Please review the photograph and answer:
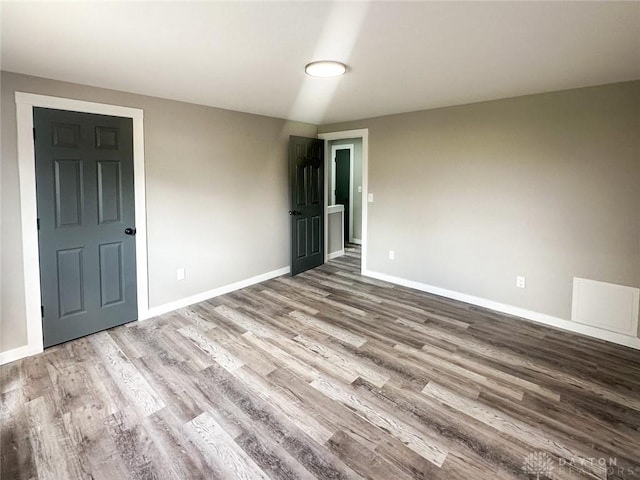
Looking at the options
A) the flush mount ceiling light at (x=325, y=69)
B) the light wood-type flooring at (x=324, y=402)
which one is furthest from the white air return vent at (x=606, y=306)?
the flush mount ceiling light at (x=325, y=69)

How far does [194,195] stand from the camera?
3.80 m

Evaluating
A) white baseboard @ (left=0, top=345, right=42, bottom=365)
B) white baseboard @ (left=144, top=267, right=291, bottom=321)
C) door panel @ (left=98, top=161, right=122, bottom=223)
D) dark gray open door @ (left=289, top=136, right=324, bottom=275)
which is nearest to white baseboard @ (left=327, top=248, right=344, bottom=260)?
dark gray open door @ (left=289, top=136, right=324, bottom=275)

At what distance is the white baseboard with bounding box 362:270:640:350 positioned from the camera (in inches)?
119

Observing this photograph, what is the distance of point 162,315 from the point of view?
3594 mm

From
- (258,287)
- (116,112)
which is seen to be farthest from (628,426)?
(116,112)

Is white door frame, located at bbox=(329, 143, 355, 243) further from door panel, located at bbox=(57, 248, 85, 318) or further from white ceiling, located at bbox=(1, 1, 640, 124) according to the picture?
door panel, located at bbox=(57, 248, 85, 318)

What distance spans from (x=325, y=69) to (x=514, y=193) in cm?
234

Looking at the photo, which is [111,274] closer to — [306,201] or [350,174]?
[306,201]

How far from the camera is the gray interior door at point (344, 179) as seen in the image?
7.40m

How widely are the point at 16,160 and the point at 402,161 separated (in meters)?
3.84

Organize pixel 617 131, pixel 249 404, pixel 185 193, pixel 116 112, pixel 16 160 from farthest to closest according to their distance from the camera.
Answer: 1. pixel 185 193
2. pixel 116 112
3. pixel 617 131
4. pixel 16 160
5. pixel 249 404

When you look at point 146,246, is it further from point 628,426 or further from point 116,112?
point 628,426

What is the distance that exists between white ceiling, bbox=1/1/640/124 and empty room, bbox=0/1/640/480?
21 mm

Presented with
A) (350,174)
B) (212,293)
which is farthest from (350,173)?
(212,293)
